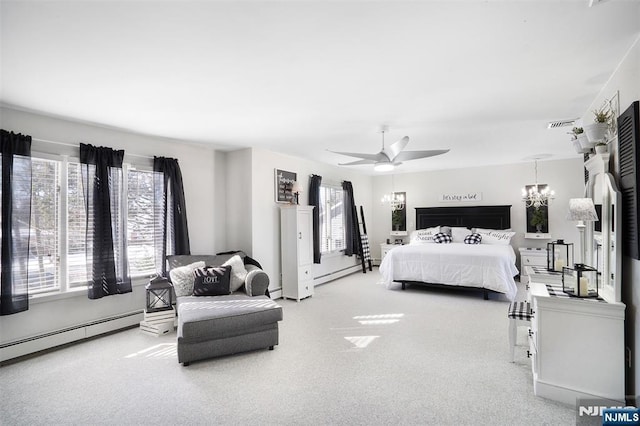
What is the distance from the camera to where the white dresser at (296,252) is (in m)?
5.38

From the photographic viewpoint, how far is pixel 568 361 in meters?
2.41

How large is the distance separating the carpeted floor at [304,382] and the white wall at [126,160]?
33 cm

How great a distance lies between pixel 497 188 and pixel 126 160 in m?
7.25

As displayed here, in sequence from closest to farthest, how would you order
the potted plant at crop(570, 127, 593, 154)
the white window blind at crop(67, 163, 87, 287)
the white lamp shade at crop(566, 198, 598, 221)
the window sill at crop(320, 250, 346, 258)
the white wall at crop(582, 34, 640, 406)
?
1. the white wall at crop(582, 34, 640, 406)
2. the white lamp shade at crop(566, 198, 598, 221)
3. the potted plant at crop(570, 127, 593, 154)
4. the white window blind at crop(67, 163, 87, 287)
5. the window sill at crop(320, 250, 346, 258)

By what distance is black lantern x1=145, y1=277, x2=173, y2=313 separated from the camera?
3.94m

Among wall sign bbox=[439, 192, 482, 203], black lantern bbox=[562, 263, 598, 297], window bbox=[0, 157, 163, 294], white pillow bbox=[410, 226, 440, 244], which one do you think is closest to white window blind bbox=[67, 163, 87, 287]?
window bbox=[0, 157, 163, 294]

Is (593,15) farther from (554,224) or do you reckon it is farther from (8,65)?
(554,224)

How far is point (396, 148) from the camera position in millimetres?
3648

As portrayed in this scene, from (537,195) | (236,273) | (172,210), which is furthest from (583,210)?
(537,195)

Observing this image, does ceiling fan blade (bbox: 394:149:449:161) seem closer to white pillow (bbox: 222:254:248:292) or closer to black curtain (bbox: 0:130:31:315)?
white pillow (bbox: 222:254:248:292)

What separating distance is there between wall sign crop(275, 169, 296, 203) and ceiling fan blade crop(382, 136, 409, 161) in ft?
7.59

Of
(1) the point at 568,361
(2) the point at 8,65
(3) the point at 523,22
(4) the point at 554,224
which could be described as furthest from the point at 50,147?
(4) the point at 554,224

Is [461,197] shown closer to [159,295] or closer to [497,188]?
[497,188]

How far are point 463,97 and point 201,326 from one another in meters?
3.34
